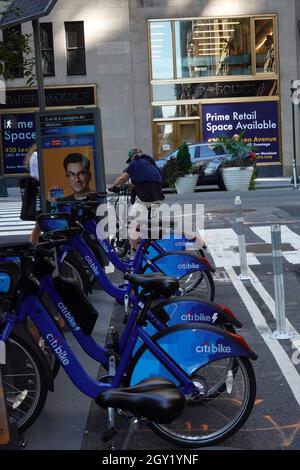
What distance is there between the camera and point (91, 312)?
459 centimetres

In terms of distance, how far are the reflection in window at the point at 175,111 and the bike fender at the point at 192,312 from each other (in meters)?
29.0

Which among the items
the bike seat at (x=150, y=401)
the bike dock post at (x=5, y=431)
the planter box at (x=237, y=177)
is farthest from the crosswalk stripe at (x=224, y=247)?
the planter box at (x=237, y=177)

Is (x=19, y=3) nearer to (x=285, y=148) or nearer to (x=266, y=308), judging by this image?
(x=266, y=308)

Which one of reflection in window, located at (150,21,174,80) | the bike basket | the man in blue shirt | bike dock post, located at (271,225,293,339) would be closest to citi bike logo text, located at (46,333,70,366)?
the bike basket

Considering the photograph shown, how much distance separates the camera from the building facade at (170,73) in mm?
32594

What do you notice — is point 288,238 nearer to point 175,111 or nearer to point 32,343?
point 32,343

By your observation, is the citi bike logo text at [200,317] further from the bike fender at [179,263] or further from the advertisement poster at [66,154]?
the advertisement poster at [66,154]

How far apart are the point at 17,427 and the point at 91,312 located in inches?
33.6

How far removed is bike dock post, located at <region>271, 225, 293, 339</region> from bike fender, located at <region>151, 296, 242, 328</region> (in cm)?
181

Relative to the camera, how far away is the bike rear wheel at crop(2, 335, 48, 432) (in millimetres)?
4277

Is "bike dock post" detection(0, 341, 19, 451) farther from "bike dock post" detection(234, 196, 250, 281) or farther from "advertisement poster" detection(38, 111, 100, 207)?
"bike dock post" detection(234, 196, 250, 281)

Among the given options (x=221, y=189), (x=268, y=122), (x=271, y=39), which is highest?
(x=271, y=39)

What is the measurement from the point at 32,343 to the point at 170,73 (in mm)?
30019
